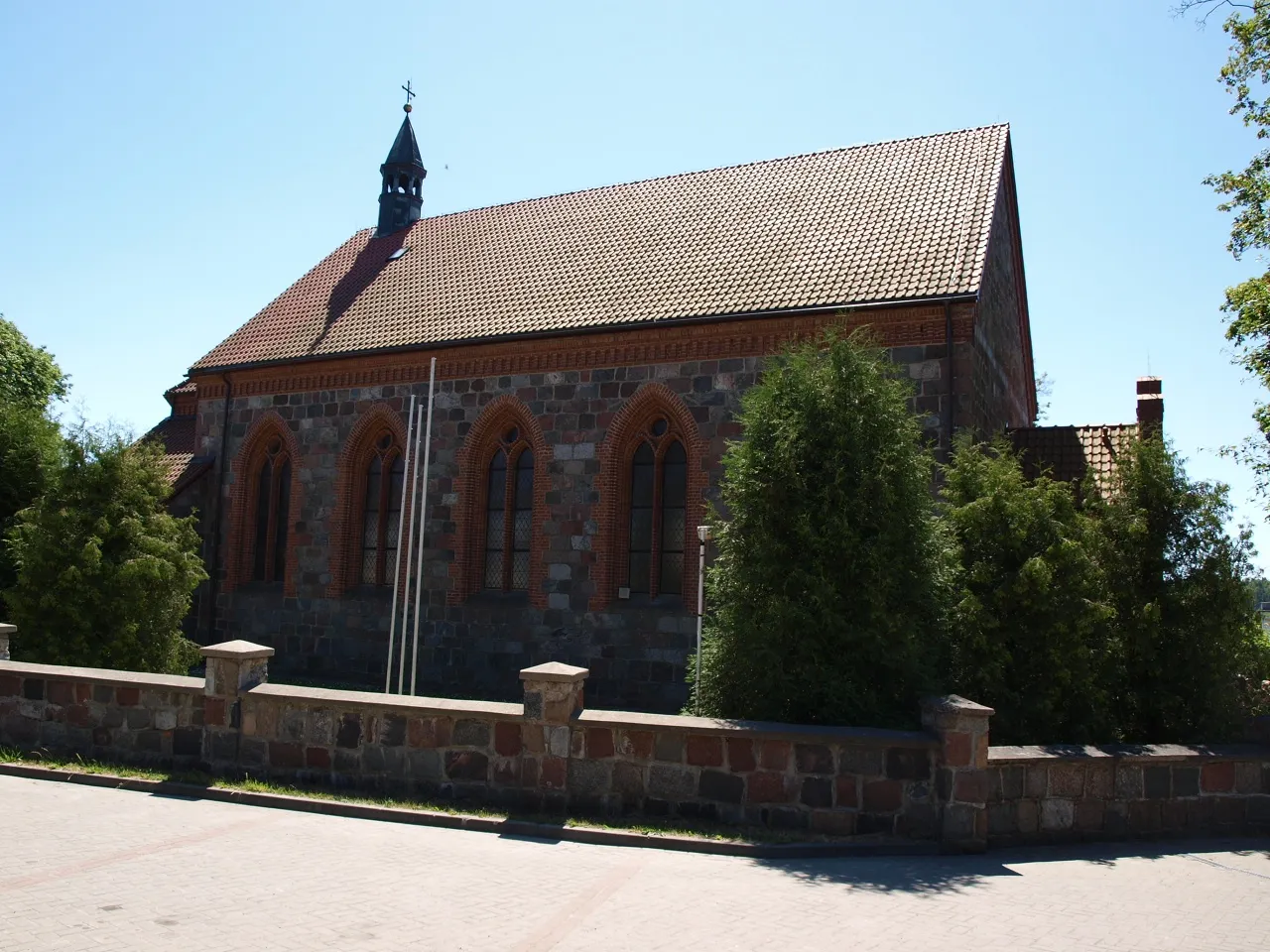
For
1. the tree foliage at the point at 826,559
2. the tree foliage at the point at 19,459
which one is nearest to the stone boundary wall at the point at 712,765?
the tree foliage at the point at 826,559

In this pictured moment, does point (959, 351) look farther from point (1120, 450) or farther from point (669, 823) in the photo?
point (669, 823)

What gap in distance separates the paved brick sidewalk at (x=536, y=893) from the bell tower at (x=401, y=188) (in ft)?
67.5

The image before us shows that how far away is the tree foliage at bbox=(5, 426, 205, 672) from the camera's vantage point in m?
14.1

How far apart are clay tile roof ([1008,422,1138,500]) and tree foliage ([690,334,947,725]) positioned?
21.2ft

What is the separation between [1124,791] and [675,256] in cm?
1230

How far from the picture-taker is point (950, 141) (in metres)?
19.1

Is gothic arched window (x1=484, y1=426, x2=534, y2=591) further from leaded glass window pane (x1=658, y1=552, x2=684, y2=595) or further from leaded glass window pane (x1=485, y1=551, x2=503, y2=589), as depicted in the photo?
leaded glass window pane (x1=658, y1=552, x2=684, y2=595)

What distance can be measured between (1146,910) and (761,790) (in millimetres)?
3023

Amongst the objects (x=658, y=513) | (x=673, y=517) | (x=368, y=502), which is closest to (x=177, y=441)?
(x=368, y=502)

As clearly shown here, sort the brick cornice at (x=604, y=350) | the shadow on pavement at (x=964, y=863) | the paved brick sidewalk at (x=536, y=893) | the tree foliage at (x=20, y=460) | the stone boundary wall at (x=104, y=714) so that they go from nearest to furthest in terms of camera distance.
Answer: the paved brick sidewalk at (x=536, y=893) < the shadow on pavement at (x=964, y=863) < the stone boundary wall at (x=104, y=714) < the brick cornice at (x=604, y=350) < the tree foliage at (x=20, y=460)

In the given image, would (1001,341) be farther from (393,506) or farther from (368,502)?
(368,502)

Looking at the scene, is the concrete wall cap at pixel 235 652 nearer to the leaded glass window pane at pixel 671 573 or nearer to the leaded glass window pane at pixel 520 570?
the leaded glass window pane at pixel 671 573

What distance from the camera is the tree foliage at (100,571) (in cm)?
1407

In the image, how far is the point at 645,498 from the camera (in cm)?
1728
